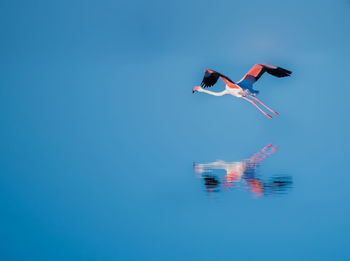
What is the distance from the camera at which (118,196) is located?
5879 millimetres

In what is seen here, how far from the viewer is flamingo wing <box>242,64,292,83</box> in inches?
388

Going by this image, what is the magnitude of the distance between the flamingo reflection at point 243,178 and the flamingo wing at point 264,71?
2644mm

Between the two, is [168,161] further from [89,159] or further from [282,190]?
[282,190]

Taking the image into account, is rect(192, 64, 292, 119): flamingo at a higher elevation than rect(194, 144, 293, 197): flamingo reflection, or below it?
higher

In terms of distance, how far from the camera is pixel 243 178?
245 inches

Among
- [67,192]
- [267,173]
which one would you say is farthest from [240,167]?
[67,192]

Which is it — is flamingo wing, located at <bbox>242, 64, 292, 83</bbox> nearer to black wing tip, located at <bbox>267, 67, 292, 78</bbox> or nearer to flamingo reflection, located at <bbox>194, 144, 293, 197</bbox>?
black wing tip, located at <bbox>267, 67, 292, 78</bbox>

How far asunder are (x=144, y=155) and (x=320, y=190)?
4.25 m

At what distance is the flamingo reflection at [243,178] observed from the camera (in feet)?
18.6

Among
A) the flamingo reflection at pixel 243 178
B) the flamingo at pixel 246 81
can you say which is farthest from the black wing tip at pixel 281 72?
the flamingo reflection at pixel 243 178

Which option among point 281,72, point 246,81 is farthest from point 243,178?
point 246,81

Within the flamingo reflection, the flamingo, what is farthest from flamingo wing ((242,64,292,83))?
the flamingo reflection

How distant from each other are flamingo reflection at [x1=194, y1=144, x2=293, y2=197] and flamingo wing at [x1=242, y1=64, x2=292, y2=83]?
264cm

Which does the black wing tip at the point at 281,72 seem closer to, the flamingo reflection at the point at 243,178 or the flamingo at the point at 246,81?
the flamingo at the point at 246,81
